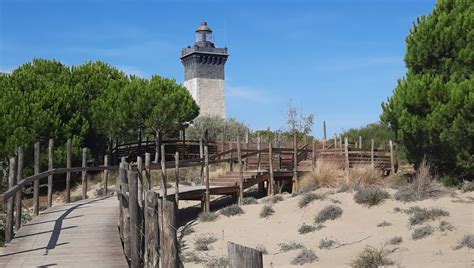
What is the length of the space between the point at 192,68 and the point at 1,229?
50.9 meters

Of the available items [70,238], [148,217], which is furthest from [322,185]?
[148,217]

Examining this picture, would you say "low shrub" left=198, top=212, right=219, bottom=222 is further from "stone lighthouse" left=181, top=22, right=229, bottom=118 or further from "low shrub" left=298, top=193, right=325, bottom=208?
"stone lighthouse" left=181, top=22, right=229, bottom=118

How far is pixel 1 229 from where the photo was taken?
17688 millimetres

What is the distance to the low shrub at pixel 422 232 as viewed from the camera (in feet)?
45.0

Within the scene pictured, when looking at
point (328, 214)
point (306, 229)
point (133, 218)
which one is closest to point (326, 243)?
point (306, 229)

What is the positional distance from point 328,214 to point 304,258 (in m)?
Result: 3.82

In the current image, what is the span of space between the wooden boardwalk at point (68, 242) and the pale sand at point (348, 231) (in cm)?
314

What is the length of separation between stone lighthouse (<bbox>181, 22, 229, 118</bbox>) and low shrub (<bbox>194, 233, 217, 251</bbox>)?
45.7m

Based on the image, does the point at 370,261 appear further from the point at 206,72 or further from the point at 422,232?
the point at 206,72

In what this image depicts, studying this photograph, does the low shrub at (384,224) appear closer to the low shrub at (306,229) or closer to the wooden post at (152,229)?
the low shrub at (306,229)

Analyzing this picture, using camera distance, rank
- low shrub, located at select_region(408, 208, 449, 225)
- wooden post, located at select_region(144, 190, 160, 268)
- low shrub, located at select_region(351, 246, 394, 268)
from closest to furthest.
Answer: wooden post, located at select_region(144, 190, 160, 268), low shrub, located at select_region(351, 246, 394, 268), low shrub, located at select_region(408, 208, 449, 225)

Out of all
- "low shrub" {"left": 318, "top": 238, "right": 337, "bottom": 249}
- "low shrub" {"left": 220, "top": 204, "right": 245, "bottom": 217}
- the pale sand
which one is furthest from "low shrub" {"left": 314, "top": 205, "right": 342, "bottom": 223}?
"low shrub" {"left": 220, "top": 204, "right": 245, "bottom": 217}

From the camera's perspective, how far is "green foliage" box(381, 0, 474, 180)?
1730 cm

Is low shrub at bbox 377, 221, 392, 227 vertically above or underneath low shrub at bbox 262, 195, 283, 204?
underneath
